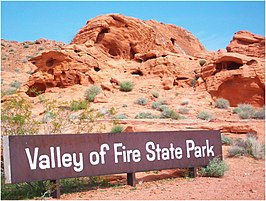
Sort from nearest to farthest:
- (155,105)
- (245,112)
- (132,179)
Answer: (132,179)
(245,112)
(155,105)

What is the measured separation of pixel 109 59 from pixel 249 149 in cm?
1817

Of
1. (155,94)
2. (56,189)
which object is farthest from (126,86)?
(56,189)

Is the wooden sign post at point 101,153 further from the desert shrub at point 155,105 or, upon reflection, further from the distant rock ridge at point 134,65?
the distant rock ridge at point 134,65

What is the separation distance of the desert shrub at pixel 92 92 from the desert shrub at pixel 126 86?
1740mm

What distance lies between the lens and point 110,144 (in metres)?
7.57

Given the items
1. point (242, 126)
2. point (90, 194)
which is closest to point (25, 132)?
point (90, 194)

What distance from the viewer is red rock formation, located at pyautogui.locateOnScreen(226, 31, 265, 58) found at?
1181 inches

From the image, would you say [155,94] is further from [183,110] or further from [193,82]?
[193,82]

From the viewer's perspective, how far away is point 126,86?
25.1 metres

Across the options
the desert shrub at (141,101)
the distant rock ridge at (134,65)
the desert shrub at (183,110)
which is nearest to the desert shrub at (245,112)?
the desert shrub at (183,110)

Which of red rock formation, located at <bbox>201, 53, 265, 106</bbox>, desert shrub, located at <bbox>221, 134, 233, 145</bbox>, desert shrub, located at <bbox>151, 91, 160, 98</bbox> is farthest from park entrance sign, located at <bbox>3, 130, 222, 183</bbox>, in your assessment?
red rock formation, located at <bbox>201, 53, 265, 106</bbox>

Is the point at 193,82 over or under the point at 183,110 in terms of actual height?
over

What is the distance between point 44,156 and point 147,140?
233 centimetres

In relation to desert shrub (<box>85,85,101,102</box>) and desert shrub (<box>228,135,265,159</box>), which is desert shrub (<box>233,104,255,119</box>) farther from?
desert shrub (<box>85,85,101,102</box>)
